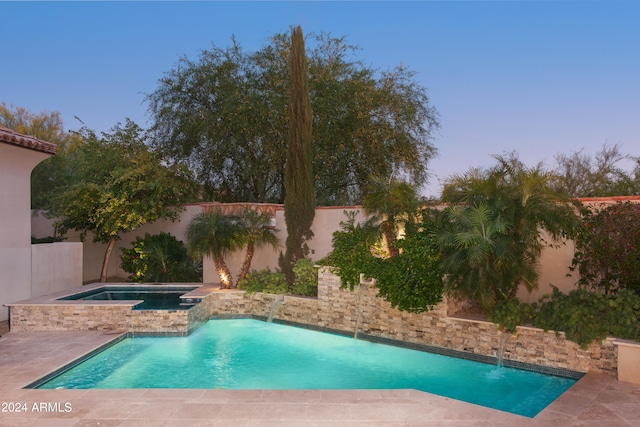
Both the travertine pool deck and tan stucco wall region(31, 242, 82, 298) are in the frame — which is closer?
the travertine pool deck

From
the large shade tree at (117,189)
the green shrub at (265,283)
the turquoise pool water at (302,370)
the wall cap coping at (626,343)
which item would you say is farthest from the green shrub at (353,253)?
the large shade tree at (117,189)

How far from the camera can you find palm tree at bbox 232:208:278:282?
13.6 m

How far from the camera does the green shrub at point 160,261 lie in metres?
16.1

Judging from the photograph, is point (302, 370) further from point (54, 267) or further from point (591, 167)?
point (591, 167)

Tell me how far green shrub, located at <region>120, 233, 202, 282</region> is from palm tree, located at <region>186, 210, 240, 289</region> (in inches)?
112

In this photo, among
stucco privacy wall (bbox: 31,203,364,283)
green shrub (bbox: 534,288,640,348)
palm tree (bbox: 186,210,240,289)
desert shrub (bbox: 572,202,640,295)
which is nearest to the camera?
green shrub (bbox: 534,288,640,348)

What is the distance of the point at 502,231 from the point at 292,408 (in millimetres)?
4805

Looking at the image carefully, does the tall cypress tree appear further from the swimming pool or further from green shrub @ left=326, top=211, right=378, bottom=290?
the swimming pool

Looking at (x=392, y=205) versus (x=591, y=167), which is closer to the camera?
(x=392, y=205)

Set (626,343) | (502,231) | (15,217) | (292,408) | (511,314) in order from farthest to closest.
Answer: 1. (15,217)
2. (511,314)
3. (502,231)
4. (626,343)
5. (292,408)

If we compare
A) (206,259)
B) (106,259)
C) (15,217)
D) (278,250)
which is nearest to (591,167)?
(278,250)

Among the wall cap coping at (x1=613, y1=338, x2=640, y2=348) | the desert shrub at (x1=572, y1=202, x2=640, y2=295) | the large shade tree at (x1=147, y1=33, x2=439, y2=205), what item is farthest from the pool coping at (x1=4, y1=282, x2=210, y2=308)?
the wall cap coping at (x1=613, y1=338, x2=640, y2=348)

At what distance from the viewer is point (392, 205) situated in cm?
1095

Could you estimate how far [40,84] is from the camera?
20.7 m
